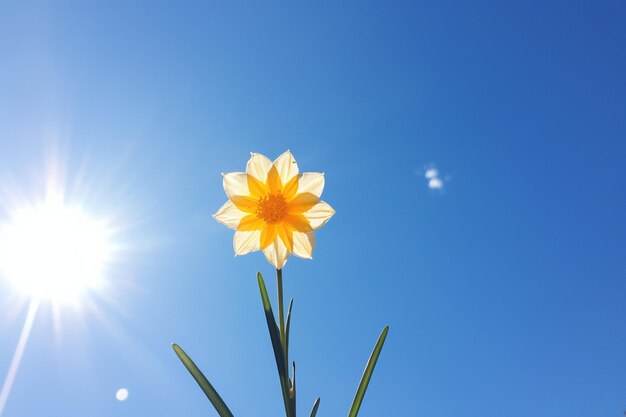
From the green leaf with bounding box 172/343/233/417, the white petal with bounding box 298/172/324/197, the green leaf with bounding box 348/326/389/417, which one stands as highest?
the white petal with bounding box 298/172/324/197

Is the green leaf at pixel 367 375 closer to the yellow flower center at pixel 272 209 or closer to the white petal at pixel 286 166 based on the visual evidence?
the yellow flower center at pixel 272 209

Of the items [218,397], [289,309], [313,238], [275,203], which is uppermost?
[275,203]

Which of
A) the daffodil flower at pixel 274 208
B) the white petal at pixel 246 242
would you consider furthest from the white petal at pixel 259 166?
the white petal at pixel 246 242

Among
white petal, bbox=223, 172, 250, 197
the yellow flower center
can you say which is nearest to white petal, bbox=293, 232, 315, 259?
the yellow flower center

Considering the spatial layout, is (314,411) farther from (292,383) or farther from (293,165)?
(293,165)

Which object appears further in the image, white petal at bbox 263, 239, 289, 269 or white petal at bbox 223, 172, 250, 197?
white petal at bbox 223, 172, 250, 197

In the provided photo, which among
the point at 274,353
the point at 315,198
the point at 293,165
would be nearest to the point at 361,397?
the point at 274,353

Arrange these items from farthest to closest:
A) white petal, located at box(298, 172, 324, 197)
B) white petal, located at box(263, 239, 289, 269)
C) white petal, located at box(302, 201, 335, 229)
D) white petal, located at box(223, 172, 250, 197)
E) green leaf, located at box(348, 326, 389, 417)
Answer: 1. white petal, located at box(223, 172, 250, 197)
2. white petal, located at box(298, 172, 324, 197)
3. white petal, located at box(302, 201, 335, 229)
4. white petal, located at box(263, 239, 289, 269)
5. green leaf, located at box(348, 326, 389, 417)

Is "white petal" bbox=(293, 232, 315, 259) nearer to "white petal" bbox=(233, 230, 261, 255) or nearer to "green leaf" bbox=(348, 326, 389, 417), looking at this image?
"white petal" bbox=(233, 230, 261, 255)
